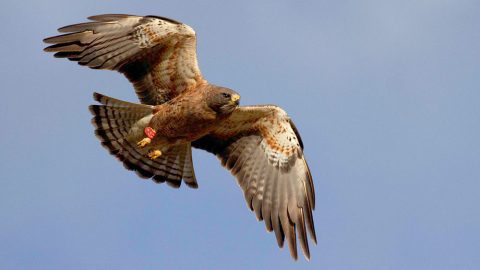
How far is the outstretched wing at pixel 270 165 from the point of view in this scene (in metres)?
18.2

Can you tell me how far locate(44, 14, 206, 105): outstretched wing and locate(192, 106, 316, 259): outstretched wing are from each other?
3.77 ft

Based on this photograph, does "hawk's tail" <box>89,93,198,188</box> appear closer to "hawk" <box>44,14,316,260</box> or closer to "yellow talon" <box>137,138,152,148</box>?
"hawk" <box>44,14,316,260</box>

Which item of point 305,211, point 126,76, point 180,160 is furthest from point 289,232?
point 126,76

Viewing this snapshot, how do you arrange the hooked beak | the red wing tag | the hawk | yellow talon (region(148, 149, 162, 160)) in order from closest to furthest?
the hooked beak < the hawk < the red wing tag < yellow talon (region(148, 149, 162, 160))

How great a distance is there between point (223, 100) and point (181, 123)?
2.70 feet

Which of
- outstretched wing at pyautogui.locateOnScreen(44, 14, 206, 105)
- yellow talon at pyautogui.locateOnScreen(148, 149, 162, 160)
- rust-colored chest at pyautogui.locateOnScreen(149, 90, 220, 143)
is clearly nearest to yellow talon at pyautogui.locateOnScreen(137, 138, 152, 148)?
rust-colored chest at pyautogui.locateOnScreen(149, 90, 220, 143)

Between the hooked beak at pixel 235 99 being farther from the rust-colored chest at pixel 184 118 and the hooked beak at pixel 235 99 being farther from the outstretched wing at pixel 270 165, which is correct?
the outstretched wing at pixel 270 165

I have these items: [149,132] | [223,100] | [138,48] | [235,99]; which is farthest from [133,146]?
[235,99]

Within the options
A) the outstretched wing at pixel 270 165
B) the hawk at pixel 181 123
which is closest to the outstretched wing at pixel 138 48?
the hawk at pixel 181 123

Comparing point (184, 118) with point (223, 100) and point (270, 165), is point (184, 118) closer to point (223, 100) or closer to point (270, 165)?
point (223, 100)

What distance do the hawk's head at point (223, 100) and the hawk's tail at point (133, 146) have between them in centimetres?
115

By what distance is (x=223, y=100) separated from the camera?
17312 millimetres

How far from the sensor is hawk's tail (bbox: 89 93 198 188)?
18.0 meters

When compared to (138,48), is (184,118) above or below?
below
